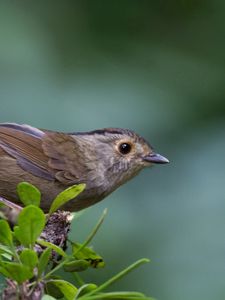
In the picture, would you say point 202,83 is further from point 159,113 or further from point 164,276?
point 164,276

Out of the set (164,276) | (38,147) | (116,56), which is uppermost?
(116,56)

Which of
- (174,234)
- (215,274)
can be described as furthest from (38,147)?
(215,274)

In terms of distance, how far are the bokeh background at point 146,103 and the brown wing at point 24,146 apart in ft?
0.77

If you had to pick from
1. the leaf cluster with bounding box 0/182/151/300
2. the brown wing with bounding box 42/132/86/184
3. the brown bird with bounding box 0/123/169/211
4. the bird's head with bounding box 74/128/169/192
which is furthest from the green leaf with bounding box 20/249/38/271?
the bird's head with bounding box 74/128/169/192

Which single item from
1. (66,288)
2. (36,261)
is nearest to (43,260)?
(36,261)

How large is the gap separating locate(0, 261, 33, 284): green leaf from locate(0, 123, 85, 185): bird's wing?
240 cm

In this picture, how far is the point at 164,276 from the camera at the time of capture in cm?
417

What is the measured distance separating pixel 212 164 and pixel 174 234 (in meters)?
0.71

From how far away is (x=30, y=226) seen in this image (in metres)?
1.94

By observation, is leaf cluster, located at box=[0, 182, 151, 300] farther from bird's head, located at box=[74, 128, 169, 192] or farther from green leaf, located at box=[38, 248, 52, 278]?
bird's head, located at box=[74, 128, 169, 192]

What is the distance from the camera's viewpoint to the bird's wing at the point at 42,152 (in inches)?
169

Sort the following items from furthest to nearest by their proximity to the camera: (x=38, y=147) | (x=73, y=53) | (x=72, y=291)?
(x=73, y=53) → (x=38, y=147) → (x=72, y=291)

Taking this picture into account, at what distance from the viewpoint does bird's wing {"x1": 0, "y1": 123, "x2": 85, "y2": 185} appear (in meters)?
4.29

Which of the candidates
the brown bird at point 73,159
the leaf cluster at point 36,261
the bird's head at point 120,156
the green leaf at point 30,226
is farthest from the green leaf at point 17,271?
the bird's head at point 120,156
